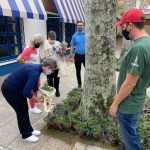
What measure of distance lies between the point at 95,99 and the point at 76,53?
2565 millimetres

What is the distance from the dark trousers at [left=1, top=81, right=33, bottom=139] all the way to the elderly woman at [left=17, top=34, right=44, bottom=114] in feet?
3.09

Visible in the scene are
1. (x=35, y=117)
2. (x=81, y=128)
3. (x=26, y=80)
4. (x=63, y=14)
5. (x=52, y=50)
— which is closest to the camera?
(x=26, y=80)

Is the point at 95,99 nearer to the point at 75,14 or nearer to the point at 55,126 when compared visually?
the point at 55,126

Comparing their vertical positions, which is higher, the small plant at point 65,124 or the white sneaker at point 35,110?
the small plant at point 65,124

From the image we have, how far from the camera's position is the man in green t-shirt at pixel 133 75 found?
2279mm

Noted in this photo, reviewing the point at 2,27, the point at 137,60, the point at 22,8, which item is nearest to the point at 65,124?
the point at 137,60

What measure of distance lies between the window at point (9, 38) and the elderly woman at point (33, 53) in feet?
12.1

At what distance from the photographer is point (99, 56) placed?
3689mm

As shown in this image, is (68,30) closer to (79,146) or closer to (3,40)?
(3,40)

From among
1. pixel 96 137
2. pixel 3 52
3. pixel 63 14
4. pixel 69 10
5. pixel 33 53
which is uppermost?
pixel 69 10

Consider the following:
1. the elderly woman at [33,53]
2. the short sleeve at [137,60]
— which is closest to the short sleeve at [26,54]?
the elderly woman at [33,53]

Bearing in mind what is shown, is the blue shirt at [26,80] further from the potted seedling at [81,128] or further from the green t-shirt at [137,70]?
the green t-shirt at [137,70]

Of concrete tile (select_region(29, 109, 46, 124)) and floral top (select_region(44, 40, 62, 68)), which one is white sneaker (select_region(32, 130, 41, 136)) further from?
floral top (select_region(44, 40, 62, 68))

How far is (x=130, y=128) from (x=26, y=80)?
163 cm
